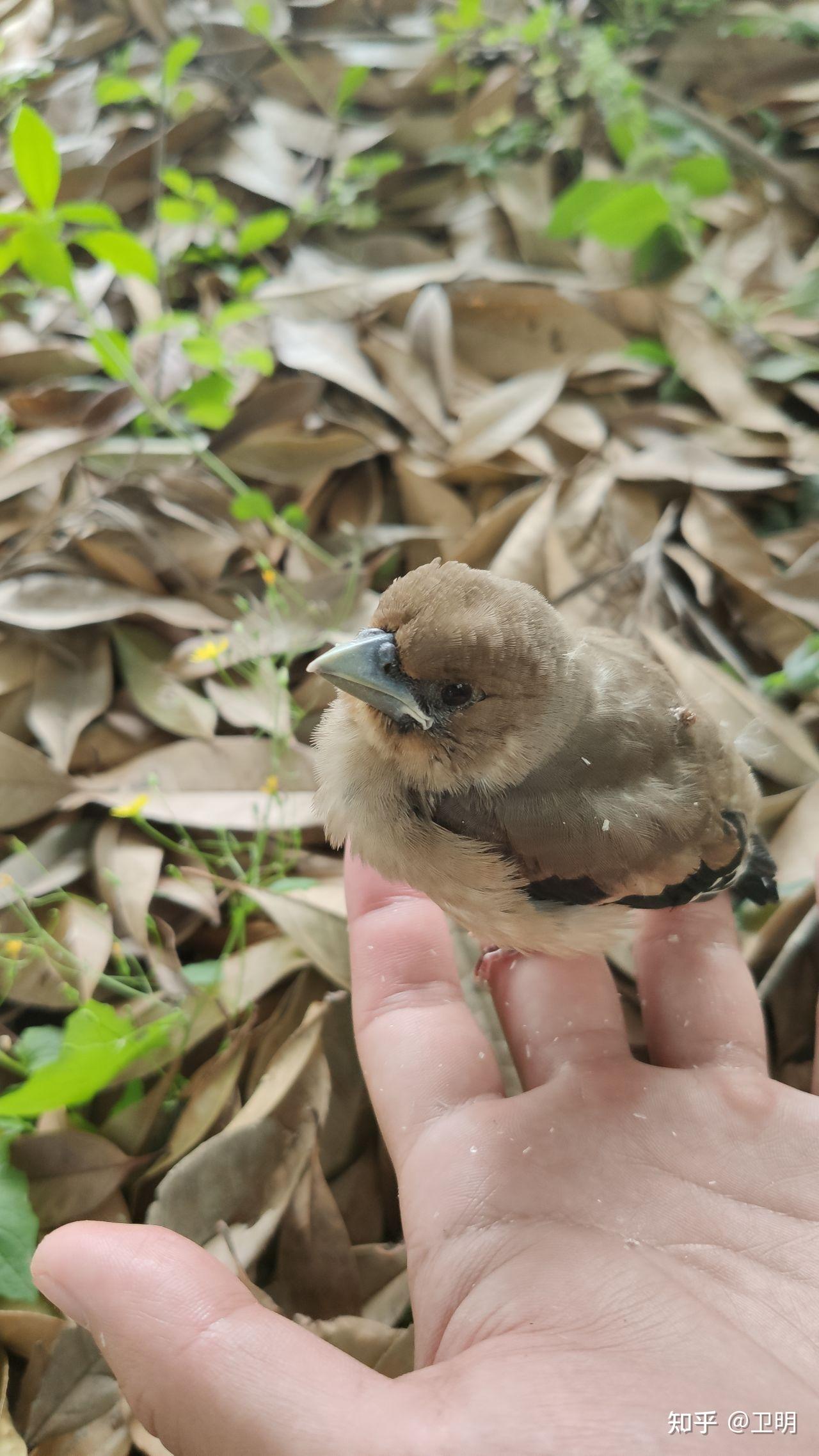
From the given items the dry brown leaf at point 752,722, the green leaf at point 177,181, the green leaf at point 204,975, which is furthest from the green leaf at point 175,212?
the green leaf at point 204,975

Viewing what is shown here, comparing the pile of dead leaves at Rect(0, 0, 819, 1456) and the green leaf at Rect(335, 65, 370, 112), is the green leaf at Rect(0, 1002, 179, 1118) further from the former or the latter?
the green leaf at Rect(335, 65, 370, 112)

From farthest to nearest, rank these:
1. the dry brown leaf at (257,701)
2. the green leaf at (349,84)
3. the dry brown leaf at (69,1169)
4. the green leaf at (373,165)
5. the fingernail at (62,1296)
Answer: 1. the green leaf at (373,165)
2. the green leaf at (349,84)
3. the dry brown leaf at (257,701)
4. the dry brown leaf at (69,1169)
5. the fingernail at (62,1296)

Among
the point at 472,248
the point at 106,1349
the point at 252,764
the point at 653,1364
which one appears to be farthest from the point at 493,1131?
the point at 472,248

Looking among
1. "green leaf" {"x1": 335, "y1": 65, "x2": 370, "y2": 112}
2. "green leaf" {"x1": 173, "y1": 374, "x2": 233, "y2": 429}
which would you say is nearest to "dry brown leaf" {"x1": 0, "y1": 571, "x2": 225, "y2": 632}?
"green leaf" {"x1": 173, "y1": 374, "x2": 233, "y2": 429}

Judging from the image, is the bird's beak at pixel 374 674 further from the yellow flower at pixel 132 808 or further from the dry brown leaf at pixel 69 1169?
the dry brown leaf at pixel 69 1169

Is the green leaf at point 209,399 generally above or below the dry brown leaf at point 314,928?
above

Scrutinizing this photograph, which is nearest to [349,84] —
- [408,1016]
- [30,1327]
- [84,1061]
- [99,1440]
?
[408,1016]

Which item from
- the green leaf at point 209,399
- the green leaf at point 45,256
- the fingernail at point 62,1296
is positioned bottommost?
the fingernail at point 62,1296
